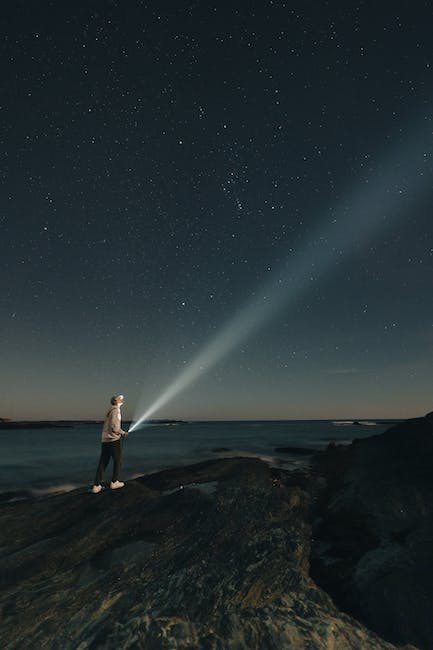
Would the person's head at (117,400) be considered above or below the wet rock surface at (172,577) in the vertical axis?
above

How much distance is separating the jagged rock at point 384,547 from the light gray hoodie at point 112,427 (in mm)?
5652

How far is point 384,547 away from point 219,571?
3.38m

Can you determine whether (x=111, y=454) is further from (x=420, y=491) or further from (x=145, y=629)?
(x=420, y=491)

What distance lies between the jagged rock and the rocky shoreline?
0.02 metres

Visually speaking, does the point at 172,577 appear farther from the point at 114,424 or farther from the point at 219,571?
the point at 114,424

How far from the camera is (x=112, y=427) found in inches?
388

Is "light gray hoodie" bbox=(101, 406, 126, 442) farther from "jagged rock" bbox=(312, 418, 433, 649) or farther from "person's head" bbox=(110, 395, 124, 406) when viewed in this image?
"jagged rock" bbox=(312, 418, 433, 649)

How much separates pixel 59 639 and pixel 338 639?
325cm

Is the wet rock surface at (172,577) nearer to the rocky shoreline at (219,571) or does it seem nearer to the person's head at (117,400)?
the rocky shoreline at (219,571)

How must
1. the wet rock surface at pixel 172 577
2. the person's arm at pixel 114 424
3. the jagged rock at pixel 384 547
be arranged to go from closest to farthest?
1. the wet rock surface at pixel 172 577
2. the jagged rock at pixel 384 547
3. the person's arm at pixel 114 424

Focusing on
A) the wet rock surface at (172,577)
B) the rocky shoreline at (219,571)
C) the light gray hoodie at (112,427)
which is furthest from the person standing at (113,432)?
the wet rock surface at (172,577)

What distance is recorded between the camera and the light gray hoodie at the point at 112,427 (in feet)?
32.3

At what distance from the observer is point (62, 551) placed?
641cm

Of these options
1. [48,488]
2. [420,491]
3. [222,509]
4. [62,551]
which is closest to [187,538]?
[222,509]
